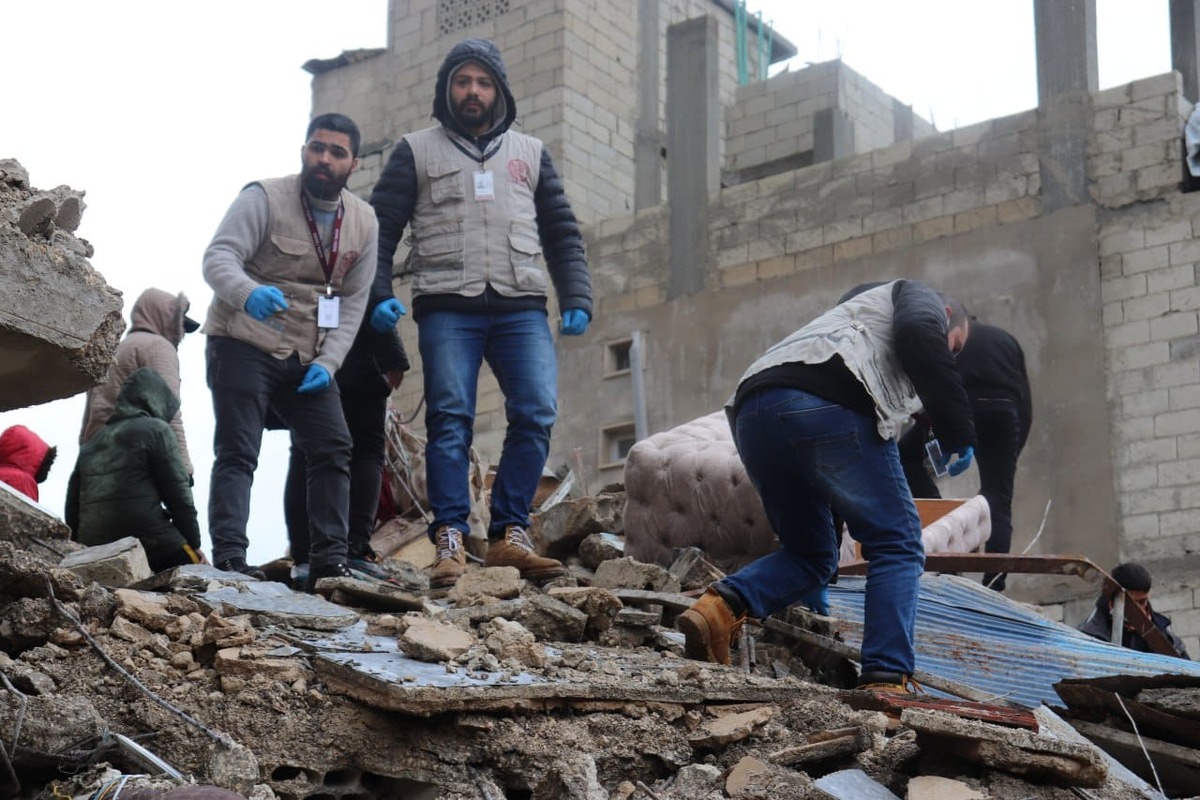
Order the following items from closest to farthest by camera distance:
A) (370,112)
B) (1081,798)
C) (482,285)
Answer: (1081,798) < (482,285) < (370,112)

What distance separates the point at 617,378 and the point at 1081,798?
1215cm

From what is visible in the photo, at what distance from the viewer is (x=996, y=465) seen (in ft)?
32.7

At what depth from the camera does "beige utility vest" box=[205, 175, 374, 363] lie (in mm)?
7059

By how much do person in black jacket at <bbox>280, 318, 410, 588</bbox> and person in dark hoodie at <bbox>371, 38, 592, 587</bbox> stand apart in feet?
0.62

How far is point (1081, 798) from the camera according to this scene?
475 cm

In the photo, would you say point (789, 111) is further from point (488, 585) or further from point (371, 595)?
point (371, 595)

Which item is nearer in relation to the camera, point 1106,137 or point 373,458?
point 373,458

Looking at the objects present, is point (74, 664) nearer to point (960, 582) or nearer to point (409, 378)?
point (960, 582)

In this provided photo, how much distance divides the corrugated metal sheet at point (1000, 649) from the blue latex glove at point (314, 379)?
6.64ft

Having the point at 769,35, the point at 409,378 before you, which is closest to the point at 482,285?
the point at 409,378

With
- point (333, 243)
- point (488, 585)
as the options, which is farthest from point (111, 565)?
point (333, 243)

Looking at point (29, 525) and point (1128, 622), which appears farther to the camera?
point (1128, 622)

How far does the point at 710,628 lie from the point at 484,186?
2.48 metres

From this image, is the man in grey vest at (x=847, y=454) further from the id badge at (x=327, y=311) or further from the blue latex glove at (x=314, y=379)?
the id badge at (x=327, y=311)
